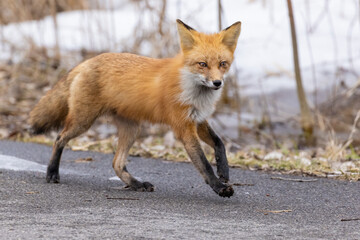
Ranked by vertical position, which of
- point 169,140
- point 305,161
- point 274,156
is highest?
point 305,161

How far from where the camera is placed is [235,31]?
175 inches

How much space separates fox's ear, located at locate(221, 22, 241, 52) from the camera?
439cm

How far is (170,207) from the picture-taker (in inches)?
156

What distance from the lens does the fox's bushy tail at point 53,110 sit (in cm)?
511

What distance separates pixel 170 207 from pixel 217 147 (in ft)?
2.47

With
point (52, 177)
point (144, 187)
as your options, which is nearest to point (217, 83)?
point (144, 187)

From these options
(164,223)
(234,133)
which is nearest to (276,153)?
(234,133)

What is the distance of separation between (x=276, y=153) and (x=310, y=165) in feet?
2.87

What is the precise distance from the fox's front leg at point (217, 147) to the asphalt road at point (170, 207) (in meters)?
0.21

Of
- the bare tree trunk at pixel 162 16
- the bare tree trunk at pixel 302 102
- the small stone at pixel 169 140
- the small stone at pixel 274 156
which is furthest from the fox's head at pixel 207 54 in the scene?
the bare tree trunk at pixel 162 16

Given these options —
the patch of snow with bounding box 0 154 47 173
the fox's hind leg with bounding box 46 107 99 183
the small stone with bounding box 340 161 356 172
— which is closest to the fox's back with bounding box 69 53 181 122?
the fox's hind leg with bounding box 46 107 99 183

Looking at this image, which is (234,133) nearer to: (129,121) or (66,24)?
(129,121)

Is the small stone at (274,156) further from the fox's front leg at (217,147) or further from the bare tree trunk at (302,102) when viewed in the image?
the fox's front leg at (217,147)

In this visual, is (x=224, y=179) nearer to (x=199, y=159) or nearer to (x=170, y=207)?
(x=199, y=159)
